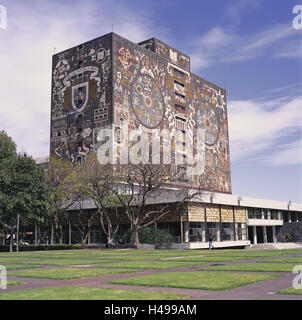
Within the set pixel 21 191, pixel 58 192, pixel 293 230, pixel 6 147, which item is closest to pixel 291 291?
pixel 21 191

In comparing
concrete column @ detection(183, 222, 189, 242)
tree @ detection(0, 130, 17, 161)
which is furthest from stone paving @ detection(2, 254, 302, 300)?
tree @ detection(0, 130, 17, 161)

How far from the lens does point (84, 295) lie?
411 inches

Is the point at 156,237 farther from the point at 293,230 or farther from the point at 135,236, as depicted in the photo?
the point at 293,230

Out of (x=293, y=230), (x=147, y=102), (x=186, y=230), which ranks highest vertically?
(x=147, y=102)

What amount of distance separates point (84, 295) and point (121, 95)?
238 ft

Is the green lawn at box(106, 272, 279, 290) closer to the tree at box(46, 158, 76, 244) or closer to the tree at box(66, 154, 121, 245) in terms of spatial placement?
the tree at box(66, 154, 121, 245)

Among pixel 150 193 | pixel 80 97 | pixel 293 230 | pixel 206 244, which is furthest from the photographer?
pixel 80 97

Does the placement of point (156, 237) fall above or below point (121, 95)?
below

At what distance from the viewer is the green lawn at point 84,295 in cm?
999

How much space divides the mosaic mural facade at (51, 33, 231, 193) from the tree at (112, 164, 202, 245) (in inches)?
781

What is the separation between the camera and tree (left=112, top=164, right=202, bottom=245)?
163ft

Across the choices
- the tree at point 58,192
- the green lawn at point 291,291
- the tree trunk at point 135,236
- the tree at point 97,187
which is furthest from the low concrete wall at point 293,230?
the green lawn at point 291,291

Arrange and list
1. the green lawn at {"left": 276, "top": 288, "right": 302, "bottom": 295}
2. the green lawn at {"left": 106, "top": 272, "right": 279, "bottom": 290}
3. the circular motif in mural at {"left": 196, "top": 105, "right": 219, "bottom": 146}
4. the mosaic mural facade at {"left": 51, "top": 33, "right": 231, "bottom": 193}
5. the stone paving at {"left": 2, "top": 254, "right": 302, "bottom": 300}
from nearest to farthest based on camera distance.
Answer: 1. the stone paving at {"left": 2, "top": 254, "right": 302, "bottom": 300}
2. the green lawn at {"left": 276, "top": 288, "right": 302, "bottom": 295}
3. the green lawn at {"left": 106, "top": 272, "right": 279, "bottom": 290}
4. the mosaic mural facade at {"left": 51, "top": 33, "right": 231, "bottom": 193}
5. the circular motif in mural at {"left": 196, "top": 105, "right": 219, "bottom": 146}
